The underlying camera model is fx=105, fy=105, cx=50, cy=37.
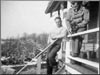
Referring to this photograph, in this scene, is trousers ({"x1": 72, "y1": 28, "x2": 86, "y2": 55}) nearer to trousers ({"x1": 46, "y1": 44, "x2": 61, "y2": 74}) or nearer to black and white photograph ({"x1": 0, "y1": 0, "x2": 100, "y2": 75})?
black and white photograph ({"x1": 0, "y1": 0, "x2": 100, "y2": 75})

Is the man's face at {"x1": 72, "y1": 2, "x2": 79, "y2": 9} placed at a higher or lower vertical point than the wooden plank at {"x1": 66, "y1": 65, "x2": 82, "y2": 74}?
higher

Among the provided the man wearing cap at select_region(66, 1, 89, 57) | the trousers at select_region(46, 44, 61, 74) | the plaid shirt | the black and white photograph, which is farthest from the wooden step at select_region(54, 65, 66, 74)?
the plaid shirt

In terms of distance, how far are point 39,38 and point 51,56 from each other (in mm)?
309

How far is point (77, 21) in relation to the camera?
1.36 m

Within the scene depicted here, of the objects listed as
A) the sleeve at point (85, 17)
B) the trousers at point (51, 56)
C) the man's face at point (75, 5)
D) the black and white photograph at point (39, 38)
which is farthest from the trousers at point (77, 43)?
the man's face at point (75, 5)

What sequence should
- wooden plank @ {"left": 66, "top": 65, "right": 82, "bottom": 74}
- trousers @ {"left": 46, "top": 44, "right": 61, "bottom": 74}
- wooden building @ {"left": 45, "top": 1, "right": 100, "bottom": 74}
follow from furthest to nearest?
trousers @ {"left": 46, "top": 44, "right": 61, "bottom": 74} → wooden plank @ {"left": 66, "top": 65, "right": 82, "bottom": 74} → wooden building @ {"left": 45, "top": 1, "right": 100, "bottom": 74}

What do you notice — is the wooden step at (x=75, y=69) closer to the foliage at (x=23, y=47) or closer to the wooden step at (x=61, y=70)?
the wooden step at (x=61, y=70)

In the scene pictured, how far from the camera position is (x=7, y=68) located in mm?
1513

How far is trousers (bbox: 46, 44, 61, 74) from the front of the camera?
1477 millimetres

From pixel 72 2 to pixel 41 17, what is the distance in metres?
0.48

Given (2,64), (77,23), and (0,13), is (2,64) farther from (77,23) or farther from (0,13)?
(77,23)

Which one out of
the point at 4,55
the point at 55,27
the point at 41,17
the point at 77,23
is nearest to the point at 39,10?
the point at 41,17

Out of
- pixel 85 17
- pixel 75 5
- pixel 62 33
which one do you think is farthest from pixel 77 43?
pixel 75 5

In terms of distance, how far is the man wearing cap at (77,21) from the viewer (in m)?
1.29
